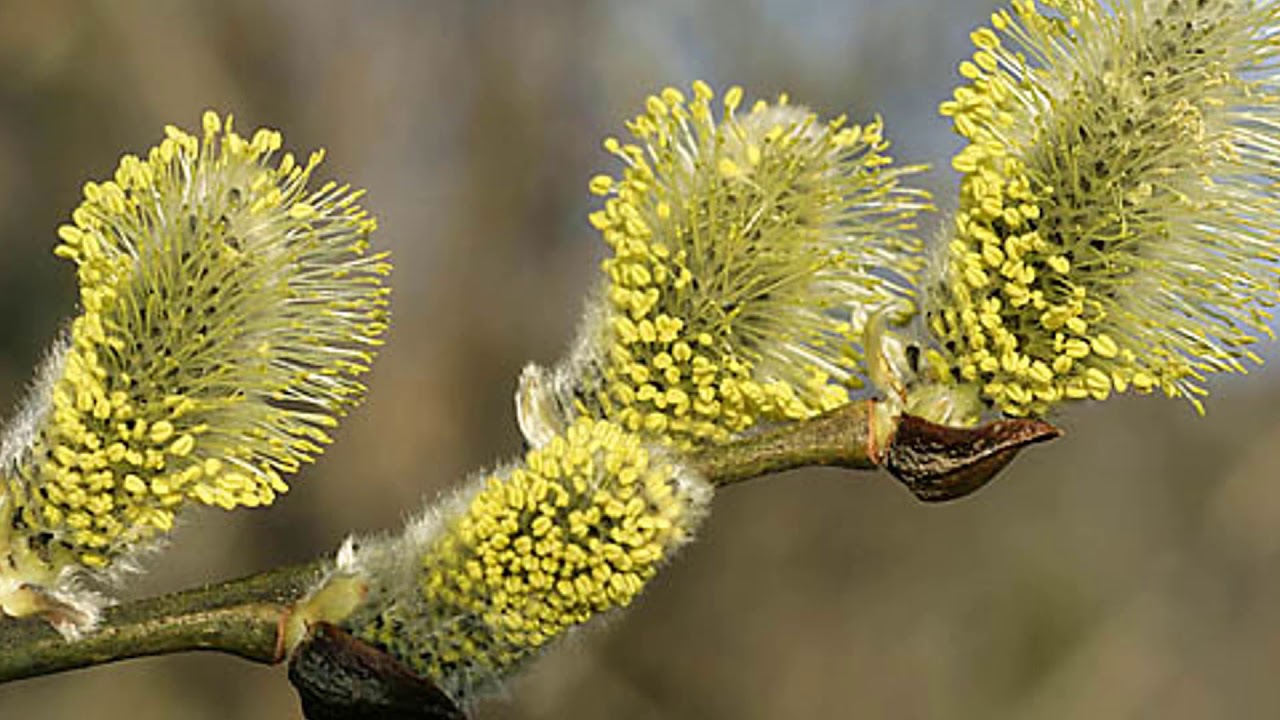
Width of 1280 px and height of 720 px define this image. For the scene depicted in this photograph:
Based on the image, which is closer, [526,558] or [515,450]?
[526,558]

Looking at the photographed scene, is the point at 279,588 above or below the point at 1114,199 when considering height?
below

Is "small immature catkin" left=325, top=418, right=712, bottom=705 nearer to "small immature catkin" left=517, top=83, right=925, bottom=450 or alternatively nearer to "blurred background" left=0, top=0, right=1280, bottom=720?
"small immature catkin" left=517, top=83, right=925, bottom=450

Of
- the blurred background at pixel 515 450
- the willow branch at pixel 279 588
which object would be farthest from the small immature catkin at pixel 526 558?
the blurred background at pixel 515 450

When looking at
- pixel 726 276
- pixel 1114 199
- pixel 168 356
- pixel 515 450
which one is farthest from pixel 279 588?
pixel 515 450

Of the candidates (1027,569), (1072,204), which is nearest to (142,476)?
(1072,204)

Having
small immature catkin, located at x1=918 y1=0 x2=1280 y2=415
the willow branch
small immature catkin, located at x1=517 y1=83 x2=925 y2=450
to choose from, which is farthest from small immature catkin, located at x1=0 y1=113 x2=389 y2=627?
small immature catkin, located at x1=918 y1=0 x2=1280 y2=415

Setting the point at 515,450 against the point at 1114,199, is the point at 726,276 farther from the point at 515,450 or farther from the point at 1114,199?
the point at 515,450

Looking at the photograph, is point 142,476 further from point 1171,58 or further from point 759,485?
point 759,485
